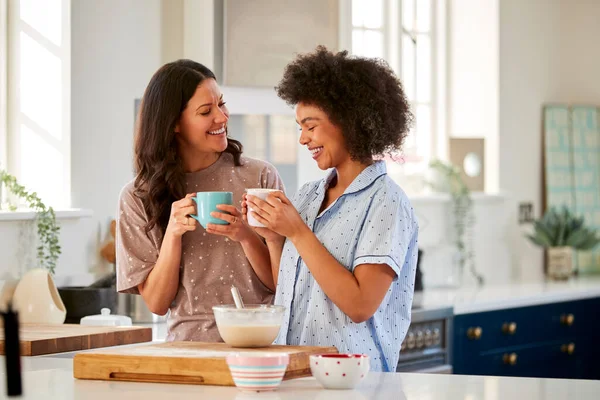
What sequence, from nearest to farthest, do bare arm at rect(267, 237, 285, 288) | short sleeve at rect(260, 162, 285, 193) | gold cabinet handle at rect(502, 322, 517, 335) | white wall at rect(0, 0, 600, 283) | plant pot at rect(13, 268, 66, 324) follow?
bare arm at rect(267, 237, 285, 288) → short sleeve at rect(260, 162, 285, 193) → plant pot at rect(13, 268, 66, 324) → white wall at rect(0, 0, 600, 283) → gold cabinet handle at rect(502, 322, 517, 335)

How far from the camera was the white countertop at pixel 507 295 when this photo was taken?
14.3 ft

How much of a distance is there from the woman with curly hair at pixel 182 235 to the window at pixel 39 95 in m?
1.20

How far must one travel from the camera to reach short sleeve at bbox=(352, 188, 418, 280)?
1.93 m

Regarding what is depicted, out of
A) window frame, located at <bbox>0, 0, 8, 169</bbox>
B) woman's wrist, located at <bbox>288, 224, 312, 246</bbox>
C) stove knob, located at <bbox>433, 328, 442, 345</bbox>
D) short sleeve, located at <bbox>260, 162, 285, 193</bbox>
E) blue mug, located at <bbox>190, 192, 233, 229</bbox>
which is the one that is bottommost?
stove knob, located at <bbox>433, 328, 442, 345</bbox>

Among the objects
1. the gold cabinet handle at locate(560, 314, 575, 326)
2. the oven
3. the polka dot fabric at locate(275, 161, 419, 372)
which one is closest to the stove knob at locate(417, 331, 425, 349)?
the oven

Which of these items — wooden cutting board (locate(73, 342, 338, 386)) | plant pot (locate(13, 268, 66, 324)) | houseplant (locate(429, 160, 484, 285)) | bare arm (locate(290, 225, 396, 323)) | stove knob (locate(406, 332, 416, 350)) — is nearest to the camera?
wooden cutting board (locate(73, 342, 338, 386))

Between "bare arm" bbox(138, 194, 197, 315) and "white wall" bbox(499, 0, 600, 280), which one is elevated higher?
"white wall" bbox(499, 0, 600, 280)

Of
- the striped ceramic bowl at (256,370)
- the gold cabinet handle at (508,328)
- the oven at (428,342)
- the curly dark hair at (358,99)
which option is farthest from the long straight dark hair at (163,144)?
the gold cabinet handle at (508,328)

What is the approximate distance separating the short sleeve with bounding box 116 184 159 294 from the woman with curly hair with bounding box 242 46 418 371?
13.9 inches

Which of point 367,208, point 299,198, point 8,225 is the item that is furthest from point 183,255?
point 8,225

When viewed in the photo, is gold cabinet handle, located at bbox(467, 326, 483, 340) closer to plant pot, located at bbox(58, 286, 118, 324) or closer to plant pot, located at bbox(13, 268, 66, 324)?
plant pot, located at bbox(58, 286, 118, 324)

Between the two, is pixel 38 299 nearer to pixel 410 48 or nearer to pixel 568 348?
pixel 568 348

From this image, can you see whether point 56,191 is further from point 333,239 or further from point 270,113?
point 333,239

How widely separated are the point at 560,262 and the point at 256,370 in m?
4.16
